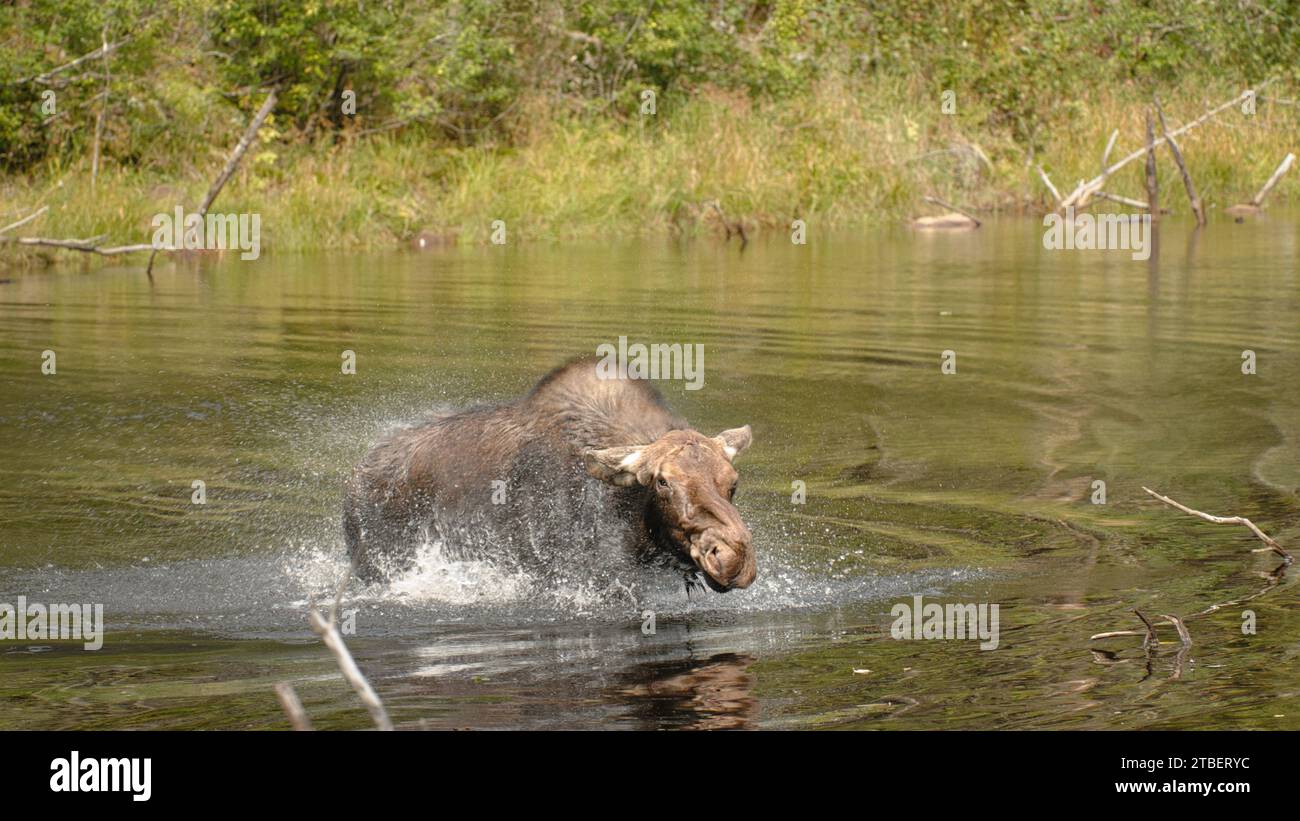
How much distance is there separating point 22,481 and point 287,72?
2218 centimetres

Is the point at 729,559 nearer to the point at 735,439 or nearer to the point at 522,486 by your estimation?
the point at 735,439

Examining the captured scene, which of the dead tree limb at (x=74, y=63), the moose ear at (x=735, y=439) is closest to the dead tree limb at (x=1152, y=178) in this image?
the dead tree limb at (x=74, y=63)

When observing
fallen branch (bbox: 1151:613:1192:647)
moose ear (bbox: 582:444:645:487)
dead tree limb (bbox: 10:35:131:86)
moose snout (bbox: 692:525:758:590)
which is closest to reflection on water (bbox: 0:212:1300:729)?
fallen branch (bbox: 1151:613:1192:647)

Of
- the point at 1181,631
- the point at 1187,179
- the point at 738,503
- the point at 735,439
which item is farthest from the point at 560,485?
the point at 1187,179

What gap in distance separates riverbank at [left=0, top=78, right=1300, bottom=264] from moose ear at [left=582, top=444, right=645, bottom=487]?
64.7 ft

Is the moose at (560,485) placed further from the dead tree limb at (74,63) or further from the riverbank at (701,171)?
the dead tree limb at (74,63)

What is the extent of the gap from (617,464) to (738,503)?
9.83 ft

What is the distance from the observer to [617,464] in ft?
24.4

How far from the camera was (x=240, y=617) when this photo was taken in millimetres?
8000

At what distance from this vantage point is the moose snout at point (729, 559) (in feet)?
22.0

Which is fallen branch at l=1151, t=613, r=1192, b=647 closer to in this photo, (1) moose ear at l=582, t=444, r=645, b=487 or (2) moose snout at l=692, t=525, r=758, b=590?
(2) moose snout at l=692, t=525, r=758, b=590

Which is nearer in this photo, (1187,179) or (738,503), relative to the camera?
(738,503)
